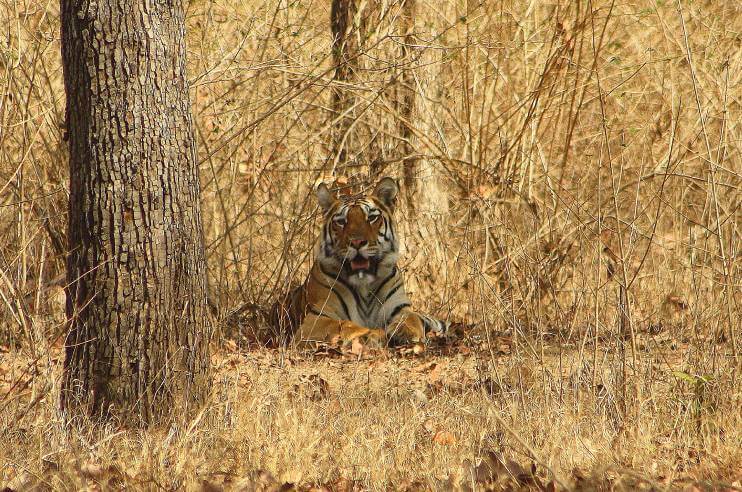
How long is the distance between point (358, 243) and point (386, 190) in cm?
47

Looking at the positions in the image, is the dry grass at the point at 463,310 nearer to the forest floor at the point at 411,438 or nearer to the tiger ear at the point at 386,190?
the forest floor at the point at 411,438

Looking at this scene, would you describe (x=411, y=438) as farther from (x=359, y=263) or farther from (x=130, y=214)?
(x=359, y=263)

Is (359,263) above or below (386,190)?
below

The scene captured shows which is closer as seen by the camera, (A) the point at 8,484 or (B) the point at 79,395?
(A) the point at 8,484

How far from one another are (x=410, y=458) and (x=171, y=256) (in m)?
1.36

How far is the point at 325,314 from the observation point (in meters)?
7.63

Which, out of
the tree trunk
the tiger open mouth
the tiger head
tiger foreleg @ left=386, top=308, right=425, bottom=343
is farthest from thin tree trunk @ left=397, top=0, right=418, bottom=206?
the tree trunk

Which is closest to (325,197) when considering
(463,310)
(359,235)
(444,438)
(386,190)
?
(359,235)

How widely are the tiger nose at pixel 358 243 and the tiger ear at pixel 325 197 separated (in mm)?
321

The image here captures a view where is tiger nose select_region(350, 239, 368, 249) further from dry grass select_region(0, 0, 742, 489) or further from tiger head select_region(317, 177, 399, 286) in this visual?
dry grass select_region(0, 0, 742, 489)

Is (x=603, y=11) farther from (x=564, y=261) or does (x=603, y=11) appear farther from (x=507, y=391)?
(x=507, y=391)

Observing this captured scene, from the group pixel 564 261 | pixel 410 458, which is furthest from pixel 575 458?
pixel 564 261

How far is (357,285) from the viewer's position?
7.68 metres

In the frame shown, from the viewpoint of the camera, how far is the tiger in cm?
741
